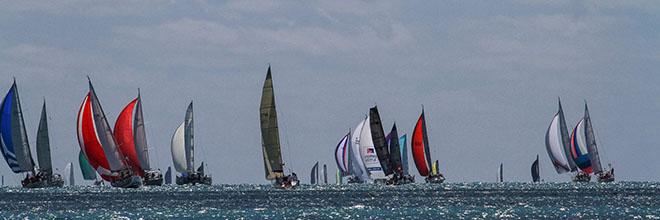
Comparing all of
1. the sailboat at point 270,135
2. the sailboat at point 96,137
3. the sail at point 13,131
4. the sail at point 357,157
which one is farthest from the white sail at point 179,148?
the sailboat at point 270,135

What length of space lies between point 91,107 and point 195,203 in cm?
2818

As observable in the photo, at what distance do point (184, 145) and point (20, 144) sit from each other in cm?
3135

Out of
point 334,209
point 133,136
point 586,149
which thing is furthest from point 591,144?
point 334,209

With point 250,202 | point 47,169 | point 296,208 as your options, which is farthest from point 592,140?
point 296,208

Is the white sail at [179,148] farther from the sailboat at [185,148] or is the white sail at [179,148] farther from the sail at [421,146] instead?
the sail at [421,146]

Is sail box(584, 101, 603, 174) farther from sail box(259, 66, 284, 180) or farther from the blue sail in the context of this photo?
sail box(259, 66, 284, 180)

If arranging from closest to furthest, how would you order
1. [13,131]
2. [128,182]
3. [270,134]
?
[270,134]
[13,131]
[128,182]

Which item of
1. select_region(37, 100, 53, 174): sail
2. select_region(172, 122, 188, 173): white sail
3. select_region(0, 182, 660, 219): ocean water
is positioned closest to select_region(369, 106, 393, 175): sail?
select_region(172, 122, 188, 173): white sail

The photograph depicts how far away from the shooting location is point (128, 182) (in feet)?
474

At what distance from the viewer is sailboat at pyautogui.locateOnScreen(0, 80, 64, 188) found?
138625 mm

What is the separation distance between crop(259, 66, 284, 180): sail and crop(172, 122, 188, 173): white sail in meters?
39.5

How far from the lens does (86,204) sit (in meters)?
109

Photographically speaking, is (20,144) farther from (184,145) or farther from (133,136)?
(184,145)

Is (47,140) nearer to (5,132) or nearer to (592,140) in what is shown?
(5,132)
